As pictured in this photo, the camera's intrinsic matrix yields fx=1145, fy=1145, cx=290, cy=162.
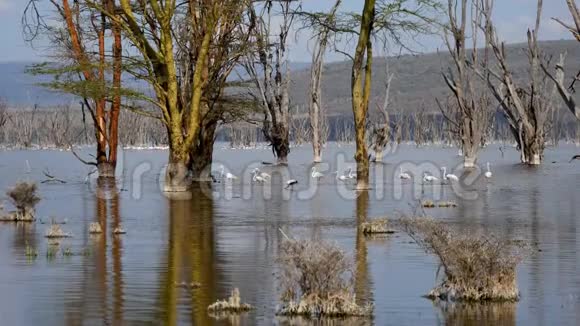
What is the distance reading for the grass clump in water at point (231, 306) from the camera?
11.4 metres

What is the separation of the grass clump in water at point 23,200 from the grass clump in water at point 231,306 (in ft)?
36.1

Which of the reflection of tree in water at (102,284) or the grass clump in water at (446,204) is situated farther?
the grass clump in water at (446,204)

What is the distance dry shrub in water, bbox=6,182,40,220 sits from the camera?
21.7m

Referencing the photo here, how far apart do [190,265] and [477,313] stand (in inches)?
193

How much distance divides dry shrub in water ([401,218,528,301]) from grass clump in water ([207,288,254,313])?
2180mm

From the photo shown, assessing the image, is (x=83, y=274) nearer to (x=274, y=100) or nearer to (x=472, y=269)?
(x=472, y=269)

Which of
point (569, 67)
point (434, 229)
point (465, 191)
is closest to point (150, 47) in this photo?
point (465, 191)

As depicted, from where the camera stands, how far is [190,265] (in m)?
15.1

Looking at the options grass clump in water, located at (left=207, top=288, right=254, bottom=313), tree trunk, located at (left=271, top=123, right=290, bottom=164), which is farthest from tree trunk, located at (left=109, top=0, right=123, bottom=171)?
grass clump in water, located at (left=207, top=288, right=254, bottom=313)

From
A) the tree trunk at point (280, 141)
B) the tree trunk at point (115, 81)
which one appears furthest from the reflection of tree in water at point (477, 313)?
the tree trunk at point (280, 141)

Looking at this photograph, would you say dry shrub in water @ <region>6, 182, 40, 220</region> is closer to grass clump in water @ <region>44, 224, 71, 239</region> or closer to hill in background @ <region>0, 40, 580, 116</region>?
grass clump in water @ <region>44, 224, 71, 239</region>

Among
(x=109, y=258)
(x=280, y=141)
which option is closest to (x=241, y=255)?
(x=109, y=258)

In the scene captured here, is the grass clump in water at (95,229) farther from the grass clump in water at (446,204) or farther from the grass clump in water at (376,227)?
the grass clump in water at (446,204)

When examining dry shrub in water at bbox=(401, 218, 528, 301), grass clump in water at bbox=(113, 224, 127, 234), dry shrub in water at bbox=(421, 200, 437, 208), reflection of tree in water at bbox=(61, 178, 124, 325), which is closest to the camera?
reflection of tree in water at bbox=(61, 178, 124, 325)
